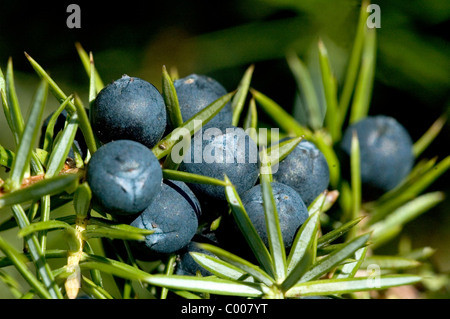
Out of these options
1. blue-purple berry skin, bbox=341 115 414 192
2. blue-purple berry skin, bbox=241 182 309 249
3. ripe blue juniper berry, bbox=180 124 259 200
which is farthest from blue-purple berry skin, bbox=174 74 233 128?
blue-purple berry skin, bbox=341 115 414 192

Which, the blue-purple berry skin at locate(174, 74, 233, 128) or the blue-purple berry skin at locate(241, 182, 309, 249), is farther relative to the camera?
the blue-purple berry skin at locate(174, 74, 233, 128)

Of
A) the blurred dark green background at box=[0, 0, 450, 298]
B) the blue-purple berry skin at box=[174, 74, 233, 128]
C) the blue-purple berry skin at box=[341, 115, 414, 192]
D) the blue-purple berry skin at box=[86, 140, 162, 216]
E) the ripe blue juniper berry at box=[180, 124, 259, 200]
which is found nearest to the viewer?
the blue-purple berry skin at box=[86, 140, 162, 216]

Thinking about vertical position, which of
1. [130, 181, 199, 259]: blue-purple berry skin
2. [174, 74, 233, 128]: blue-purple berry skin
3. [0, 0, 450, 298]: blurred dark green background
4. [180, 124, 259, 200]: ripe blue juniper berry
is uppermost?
[0, 0, 450, 298]: blurred dark green background

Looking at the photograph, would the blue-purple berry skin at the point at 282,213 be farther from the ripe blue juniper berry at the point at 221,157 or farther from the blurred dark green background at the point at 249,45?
the blurred dark green background at the point at 249,45

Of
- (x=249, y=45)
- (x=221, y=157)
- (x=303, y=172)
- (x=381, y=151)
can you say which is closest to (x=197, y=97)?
(x=221, y=157)

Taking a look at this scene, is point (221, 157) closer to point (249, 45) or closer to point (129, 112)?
point (129, 112)

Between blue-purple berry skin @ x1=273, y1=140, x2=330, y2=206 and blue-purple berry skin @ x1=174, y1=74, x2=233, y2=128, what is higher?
blue-purple berry skin @ x1=174, y1=74, x2=233, y2=128

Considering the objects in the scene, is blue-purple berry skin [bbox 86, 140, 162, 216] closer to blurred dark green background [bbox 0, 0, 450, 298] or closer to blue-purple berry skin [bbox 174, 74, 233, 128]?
blue-purple berry skin [bbox 174, 74, 233, 128]
